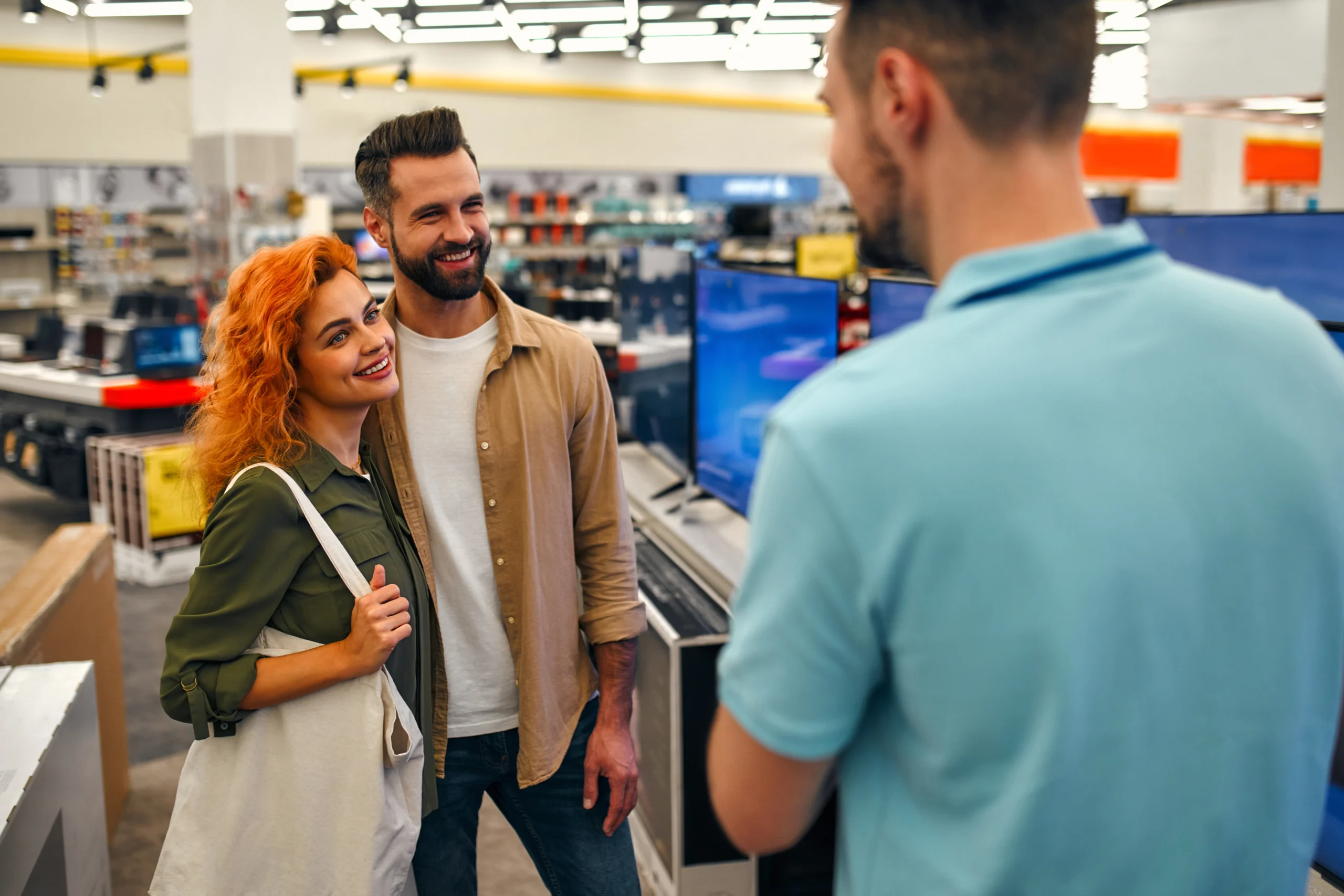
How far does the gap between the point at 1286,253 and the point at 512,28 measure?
41.6 ft

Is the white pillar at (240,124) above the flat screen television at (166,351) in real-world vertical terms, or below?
above

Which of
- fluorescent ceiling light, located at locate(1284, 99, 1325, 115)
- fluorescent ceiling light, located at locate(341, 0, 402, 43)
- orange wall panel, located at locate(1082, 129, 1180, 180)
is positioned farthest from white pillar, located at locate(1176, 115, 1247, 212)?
fluorescent ceiling light, located at locate(341, 0, 402, 43)

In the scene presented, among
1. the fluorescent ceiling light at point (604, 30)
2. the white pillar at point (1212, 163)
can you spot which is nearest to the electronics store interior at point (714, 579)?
the fluorescent ceiling light at point (604, 30)

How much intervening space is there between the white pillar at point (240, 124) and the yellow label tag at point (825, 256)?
4120 millimetres

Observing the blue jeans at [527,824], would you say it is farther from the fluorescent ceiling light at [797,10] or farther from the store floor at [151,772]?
the fluorescent ceiling light at [797,10]

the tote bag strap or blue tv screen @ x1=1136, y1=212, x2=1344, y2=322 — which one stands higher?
blue tv screen @ x1=1136, y1=212, x2=1344, y2=322

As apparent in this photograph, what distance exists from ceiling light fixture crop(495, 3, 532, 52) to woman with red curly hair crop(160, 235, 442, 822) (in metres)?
11.7

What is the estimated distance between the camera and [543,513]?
1.70 m

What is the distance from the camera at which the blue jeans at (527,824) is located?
1.70 m

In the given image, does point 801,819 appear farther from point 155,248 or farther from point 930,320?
point 155,248

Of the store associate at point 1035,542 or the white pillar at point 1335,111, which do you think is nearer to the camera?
the store associate at point 1035,542

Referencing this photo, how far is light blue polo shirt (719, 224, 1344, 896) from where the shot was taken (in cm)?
64

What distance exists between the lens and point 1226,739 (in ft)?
2.30

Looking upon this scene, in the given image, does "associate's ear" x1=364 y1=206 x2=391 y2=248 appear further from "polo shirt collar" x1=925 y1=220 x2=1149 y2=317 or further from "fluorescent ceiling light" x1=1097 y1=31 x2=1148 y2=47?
"fluorescent ceiling light" x1=1097 y1=31 x2=1148 y2=47
